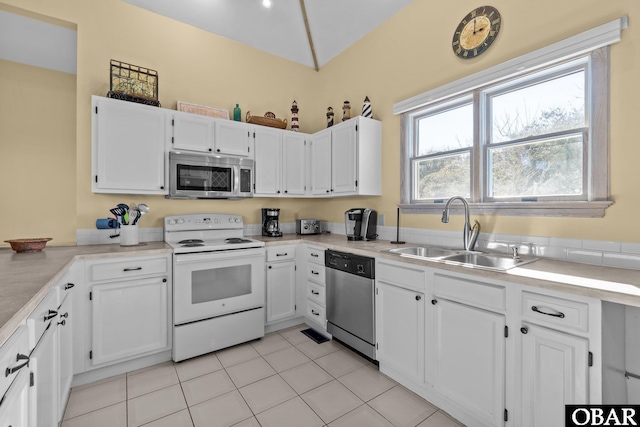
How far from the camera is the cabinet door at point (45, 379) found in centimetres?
111

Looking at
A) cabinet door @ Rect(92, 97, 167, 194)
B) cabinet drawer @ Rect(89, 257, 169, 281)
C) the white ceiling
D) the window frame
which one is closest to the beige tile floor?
cabinet drawer @ Rect(89, 257, 169, 281)

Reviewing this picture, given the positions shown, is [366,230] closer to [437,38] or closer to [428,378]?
[428,378]

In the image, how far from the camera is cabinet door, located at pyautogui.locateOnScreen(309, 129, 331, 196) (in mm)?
3422

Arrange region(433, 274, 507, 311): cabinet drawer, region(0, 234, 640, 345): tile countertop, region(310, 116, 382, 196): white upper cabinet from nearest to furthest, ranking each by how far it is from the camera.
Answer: region(0, 234, 640, 345): tile countertop, region(433, 274, 507, 311): cabinet drawer, region(310, 116, 382, 196): white upper cabinet

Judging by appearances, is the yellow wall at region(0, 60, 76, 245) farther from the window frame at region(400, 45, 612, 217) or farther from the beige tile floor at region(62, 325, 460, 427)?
the window frame at region(400, 45, 612, 217)

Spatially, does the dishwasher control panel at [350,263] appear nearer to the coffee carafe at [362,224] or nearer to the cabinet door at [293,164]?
the coffee carafe at [362,224]

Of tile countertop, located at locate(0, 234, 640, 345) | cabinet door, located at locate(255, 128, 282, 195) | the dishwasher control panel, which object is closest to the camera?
tile countertop, located at locate(0, 234, 640, 345)

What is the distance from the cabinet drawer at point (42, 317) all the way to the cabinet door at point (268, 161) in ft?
6.82

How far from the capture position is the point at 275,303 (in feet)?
9.86

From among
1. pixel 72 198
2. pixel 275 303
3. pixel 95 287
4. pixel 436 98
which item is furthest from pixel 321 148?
pixel 72 198

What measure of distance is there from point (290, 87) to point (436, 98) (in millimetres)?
2164

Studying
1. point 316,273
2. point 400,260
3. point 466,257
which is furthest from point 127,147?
point 466,257

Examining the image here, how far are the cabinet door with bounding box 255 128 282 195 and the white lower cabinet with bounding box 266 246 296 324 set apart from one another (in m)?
0.79

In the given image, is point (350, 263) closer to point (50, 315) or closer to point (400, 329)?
point (400, 329)
